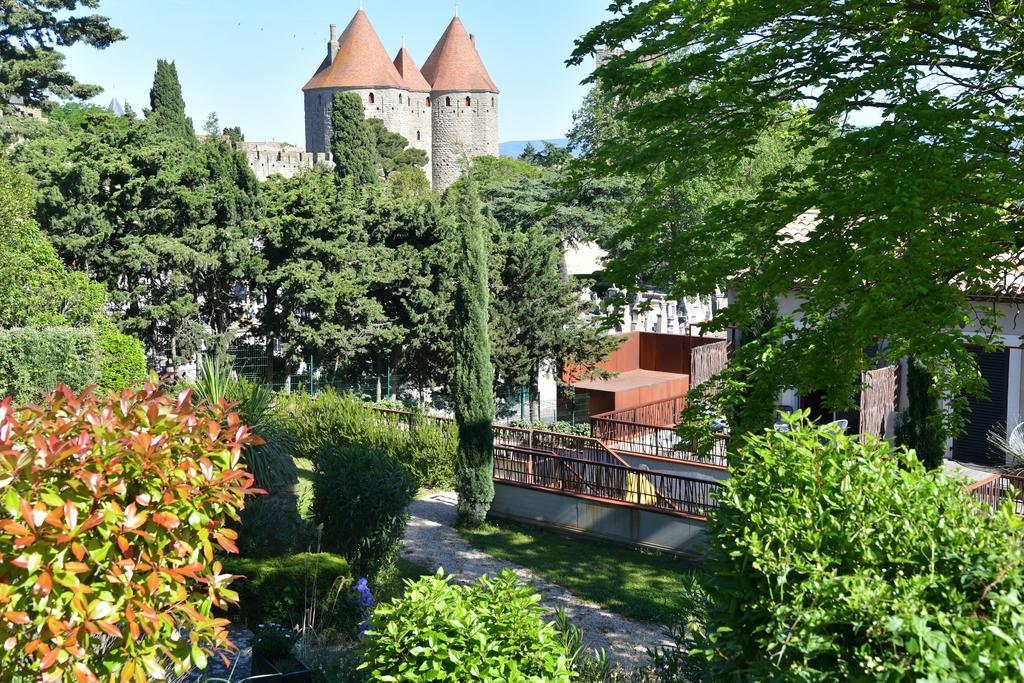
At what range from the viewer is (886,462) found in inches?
171

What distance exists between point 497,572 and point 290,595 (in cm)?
359

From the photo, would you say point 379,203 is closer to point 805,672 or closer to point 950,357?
point 950,357

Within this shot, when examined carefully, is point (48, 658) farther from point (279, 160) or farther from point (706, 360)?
point (279, 160)

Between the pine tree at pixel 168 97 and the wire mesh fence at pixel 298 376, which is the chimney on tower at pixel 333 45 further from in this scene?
the wire mesh fence at pixel 298 376

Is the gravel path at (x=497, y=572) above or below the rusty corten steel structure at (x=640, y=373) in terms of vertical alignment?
below

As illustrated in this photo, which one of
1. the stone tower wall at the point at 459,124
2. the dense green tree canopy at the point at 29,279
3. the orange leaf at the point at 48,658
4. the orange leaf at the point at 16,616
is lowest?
the orange leaf at the point at 48,658

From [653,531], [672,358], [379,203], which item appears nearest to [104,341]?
[379,203]

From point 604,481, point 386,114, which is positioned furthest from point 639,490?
point 386,114

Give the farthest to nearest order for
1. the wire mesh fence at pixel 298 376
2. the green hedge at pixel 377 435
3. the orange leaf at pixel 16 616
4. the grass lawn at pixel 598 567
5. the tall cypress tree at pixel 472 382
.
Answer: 1. the wire mesh fence at pixel 298 376
2. the green hedge at pixel 377 435
3. the tall cypress tree at pixel 472 382
4. the grass lawn at pixel 598 567
5. the orange leaf at pixel 16 616

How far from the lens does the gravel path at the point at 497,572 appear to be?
10273 mm

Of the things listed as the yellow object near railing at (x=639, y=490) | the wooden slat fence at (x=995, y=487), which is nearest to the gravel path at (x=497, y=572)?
the yellow object near railing at (x=639, y=490)

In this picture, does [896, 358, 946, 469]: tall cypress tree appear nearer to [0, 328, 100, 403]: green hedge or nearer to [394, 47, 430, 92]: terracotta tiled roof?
[0, 328, 100, 403]: green hedge

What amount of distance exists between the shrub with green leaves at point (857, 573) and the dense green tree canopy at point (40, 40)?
34864mm

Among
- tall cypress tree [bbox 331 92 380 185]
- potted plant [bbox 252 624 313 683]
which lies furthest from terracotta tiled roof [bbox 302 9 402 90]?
potted plant [bbox 252 624 313 683]
